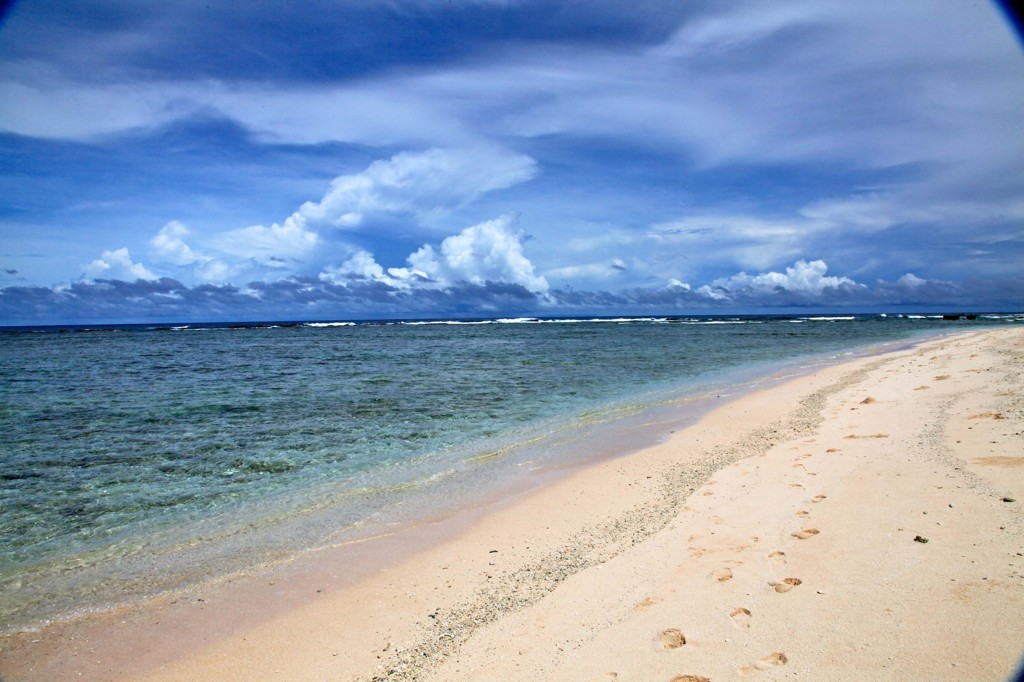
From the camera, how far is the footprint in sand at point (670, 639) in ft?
14.0

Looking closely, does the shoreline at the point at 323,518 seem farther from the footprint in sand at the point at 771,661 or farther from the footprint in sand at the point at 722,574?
the footprint in sand at the point at 771,661

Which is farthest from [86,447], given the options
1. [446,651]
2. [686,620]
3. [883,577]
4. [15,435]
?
[883,577]

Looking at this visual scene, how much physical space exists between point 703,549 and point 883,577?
1.72 metres

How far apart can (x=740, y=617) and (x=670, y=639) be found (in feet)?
2.24

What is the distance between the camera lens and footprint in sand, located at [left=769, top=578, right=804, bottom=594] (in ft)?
16.1

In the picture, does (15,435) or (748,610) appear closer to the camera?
(748,610)

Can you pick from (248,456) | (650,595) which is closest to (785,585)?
(650,595)

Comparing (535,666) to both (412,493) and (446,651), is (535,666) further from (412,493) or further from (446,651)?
(412,493)

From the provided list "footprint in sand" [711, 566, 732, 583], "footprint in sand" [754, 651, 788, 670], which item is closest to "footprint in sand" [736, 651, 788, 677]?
"footprint in sand" [754, 651, 788, 670]

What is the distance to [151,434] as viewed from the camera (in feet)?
47.3

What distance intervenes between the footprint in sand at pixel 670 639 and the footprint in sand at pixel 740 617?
482mm

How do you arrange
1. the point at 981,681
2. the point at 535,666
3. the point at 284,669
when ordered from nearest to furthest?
the point at 981,681 → the point at 535,666 → the point at 284,669

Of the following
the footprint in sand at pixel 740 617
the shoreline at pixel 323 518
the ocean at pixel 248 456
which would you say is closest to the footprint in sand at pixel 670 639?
the footprint in sand at pixel 740 617

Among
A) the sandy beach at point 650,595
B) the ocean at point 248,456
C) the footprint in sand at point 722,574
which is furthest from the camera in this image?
the ocean at point 248,456
